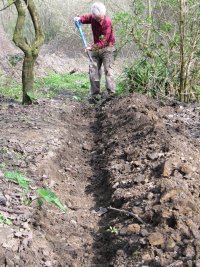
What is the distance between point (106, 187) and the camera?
4.43 metres

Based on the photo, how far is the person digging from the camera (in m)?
7.83

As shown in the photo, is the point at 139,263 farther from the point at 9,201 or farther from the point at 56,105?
the point at 56,105

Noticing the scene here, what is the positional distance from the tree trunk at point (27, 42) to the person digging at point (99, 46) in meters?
1.15

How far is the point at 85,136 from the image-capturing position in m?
6.27

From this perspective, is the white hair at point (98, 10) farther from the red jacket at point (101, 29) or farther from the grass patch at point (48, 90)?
the grass patch at point (48, 90)

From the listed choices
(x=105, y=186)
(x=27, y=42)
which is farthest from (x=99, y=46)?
(x=105, y=186)

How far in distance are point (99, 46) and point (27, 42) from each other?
1553 mm

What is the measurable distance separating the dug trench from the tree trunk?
61 centimetres

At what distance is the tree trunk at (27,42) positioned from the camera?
686 centimetres

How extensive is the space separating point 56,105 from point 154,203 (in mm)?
4451

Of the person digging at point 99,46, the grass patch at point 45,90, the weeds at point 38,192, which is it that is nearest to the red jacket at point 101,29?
the person digging at point 99,46

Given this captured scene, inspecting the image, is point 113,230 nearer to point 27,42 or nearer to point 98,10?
point 27,42

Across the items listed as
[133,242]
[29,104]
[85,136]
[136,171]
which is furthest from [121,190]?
[29,104]

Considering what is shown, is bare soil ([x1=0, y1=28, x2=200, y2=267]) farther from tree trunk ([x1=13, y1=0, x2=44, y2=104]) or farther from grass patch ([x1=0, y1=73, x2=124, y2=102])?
grass patch ([x1=0, y1=73, x2=124, y2=102])
